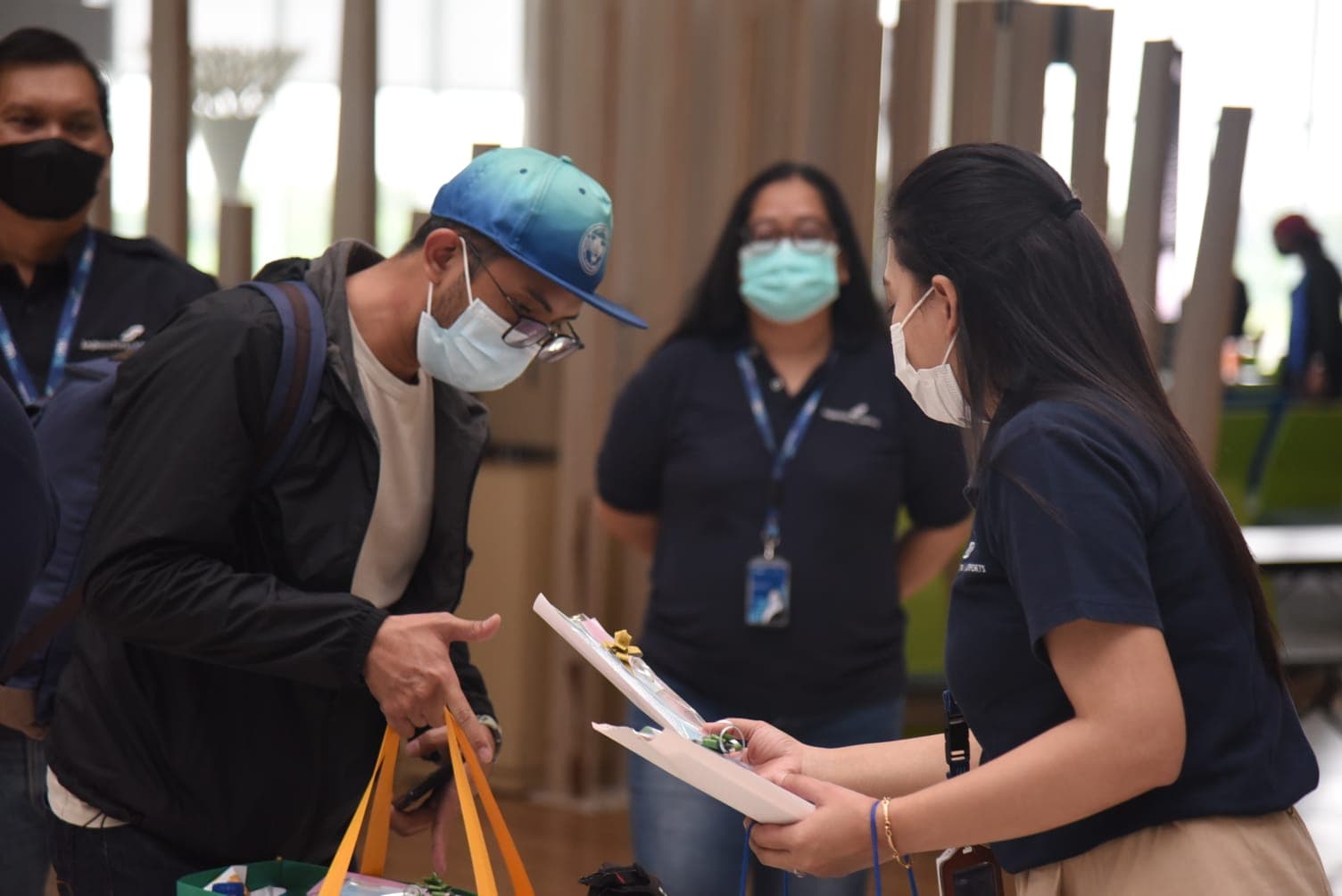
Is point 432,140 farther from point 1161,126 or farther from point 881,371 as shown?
point 881,371

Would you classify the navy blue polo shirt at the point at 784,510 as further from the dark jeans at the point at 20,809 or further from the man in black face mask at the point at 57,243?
the dark jeans at the point at 20,809

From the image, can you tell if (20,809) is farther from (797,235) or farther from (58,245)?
(797,235)

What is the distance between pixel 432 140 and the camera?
7.21 m

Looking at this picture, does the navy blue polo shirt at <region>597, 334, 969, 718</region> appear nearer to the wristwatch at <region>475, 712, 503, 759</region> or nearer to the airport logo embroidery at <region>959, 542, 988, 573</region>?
the wristwatch at <region>475, 712, 503, 759</region>

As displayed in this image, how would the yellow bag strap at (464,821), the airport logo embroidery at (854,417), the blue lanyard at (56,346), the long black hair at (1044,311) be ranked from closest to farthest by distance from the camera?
the long black hair at (1044,311)
the yellow bag strap at (464,821)
the blue lanyard at (56,346)
the airport logo embroidery at (854,417)

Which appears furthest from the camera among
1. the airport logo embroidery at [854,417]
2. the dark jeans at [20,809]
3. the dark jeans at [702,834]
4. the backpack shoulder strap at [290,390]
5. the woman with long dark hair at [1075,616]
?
the airport logo embroidery at [854,417]

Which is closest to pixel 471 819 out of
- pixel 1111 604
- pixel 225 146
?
pixel 1111 604

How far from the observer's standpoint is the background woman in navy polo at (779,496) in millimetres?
2990

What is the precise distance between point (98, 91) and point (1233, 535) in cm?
235

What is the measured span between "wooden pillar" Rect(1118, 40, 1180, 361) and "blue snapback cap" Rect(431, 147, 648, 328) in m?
2.93

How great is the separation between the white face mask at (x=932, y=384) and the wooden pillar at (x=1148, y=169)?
119 inches

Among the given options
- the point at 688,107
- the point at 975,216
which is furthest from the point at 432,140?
the point at 975,216

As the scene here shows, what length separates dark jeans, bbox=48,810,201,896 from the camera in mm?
1950

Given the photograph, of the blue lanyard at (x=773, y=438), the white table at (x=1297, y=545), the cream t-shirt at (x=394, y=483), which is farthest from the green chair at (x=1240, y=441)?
the cream t-shirt at (x=394, y=483)
